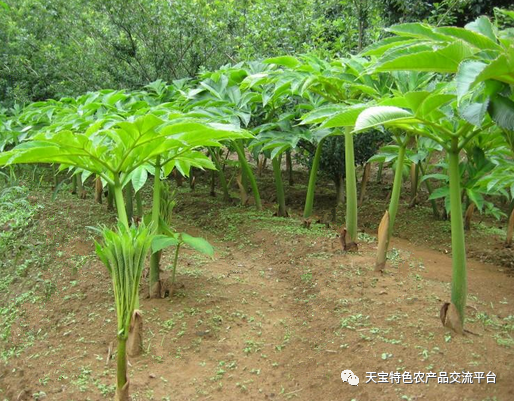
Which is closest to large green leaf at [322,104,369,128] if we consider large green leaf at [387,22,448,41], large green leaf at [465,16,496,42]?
large green leaf at [387,22,448,41]

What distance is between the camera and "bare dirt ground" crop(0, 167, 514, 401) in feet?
7.63

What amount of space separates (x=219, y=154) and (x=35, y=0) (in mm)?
4219

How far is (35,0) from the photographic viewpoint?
781 cm

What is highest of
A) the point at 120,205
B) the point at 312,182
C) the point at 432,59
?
the point at 432,59

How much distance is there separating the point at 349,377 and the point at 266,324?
2.39 feet

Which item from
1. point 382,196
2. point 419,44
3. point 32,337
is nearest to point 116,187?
point 32,337

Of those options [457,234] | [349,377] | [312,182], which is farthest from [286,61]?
[349,377]

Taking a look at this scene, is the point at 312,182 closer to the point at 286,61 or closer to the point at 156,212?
the point at 286,61

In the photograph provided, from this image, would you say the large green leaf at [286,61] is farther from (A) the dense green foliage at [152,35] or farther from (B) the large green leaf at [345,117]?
(A) the dense green foliage at [152,35]

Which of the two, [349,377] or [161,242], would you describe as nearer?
[349,377]

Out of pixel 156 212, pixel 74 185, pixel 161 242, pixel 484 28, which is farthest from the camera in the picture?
pixel 74 185

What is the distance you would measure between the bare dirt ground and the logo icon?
0.03m

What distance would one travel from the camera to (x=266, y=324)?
295cm

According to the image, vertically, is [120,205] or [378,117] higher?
[378,117]
